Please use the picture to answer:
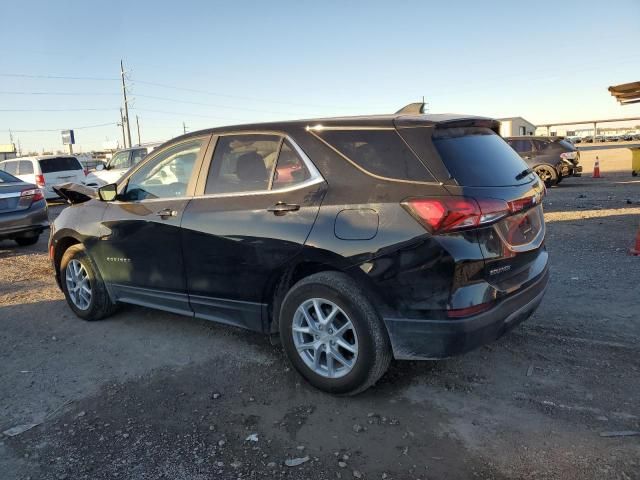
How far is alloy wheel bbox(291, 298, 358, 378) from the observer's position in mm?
3248

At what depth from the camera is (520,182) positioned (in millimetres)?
3369

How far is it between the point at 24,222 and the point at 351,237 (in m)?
7.65

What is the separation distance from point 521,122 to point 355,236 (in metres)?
70.2

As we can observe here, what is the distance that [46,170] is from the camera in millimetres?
16891

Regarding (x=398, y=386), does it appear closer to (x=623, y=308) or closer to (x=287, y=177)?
(x=287, y=177)

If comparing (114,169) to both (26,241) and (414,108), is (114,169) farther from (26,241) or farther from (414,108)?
(414,108)

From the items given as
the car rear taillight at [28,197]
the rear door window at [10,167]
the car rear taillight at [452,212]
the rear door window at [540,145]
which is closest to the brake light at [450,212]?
the car rear taillight at [452,212]

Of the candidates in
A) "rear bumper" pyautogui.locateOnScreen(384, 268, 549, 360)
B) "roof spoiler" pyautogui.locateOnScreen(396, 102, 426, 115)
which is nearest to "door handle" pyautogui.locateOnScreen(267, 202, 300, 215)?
"rear bumper" pyautogui.locateOnScreen(384, 268, 549, 360)

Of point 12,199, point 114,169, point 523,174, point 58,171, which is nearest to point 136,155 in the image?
point 114,169

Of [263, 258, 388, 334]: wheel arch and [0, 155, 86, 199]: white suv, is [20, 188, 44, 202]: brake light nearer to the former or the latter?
[263, 258, 388, 334]: wheel arch

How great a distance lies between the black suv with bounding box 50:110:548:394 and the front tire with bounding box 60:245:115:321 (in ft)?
2.72

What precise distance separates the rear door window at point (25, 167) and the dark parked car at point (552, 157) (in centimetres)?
1534

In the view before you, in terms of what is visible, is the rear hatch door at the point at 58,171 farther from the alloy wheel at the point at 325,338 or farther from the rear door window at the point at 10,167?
the alloy wheel at the point at 325,338

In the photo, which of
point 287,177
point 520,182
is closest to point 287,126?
point 287,177
